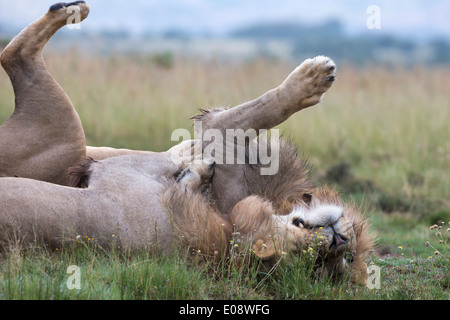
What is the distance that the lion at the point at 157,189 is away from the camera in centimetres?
322

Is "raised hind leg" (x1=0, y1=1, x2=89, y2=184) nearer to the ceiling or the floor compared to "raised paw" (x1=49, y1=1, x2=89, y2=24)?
nearer to the floor

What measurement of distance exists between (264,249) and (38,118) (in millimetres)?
1586

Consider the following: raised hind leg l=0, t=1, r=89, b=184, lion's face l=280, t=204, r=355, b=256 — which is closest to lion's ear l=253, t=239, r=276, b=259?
lion's face l=280, t=204, r=355, b=256

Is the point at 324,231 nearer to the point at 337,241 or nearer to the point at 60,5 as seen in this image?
the point at 337,241

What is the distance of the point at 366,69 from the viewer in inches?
635

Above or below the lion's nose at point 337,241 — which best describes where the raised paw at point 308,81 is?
above

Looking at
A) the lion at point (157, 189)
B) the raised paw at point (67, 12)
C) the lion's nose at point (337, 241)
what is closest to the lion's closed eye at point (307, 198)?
the lion at point (157, 189)

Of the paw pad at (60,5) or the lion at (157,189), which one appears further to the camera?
the paw pad at (60,5)

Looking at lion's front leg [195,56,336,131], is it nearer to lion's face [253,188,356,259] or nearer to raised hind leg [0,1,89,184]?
lion's face [253,188,356,259]

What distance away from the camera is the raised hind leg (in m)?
3.70

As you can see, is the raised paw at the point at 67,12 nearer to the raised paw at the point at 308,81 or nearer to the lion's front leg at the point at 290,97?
the lion's front leg at the point at 290,97

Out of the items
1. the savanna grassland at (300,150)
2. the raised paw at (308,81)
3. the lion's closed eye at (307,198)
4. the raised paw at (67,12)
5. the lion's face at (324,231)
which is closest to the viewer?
the savanna grassland at (300,150)

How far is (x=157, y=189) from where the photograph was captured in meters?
3.53
